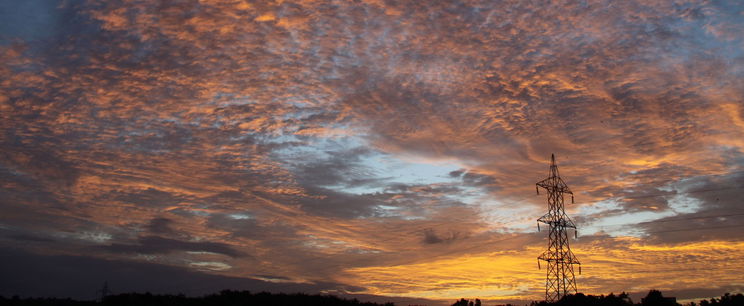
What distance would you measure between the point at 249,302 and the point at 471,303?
92.9 ft

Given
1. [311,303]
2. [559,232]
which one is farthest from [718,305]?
[311,303]

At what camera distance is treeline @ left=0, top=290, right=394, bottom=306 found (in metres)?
59.8

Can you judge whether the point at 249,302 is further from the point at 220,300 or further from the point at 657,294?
the point at 657,294

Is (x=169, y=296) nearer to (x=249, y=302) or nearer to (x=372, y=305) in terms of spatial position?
(x=249, y=302)

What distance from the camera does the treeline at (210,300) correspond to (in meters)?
59.8

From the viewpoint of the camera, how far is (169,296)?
67000mm

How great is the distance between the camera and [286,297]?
70688 millimetres

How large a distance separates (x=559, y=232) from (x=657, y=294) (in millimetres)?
14712

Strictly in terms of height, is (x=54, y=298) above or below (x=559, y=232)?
below

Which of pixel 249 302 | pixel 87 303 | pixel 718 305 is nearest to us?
pixel 718 305

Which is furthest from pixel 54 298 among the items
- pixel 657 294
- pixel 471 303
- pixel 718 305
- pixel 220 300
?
pixel 718 305

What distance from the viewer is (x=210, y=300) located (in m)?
66.7

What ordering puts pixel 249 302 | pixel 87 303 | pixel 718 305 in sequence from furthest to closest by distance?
pixel 249 302, pixel 87 303, pixel 718 305

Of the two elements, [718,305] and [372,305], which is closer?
[718,305]
